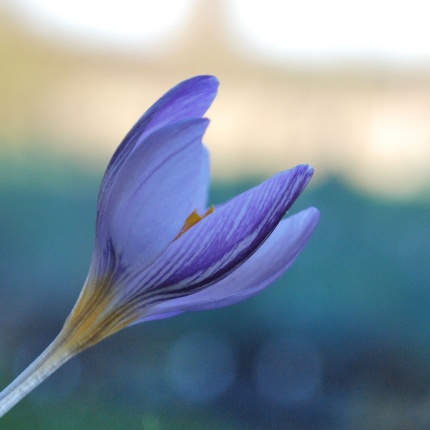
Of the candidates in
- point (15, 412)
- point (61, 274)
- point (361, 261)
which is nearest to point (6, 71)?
point (61, 274)

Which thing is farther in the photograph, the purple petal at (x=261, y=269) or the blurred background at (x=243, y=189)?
the blurred background at (x=243, y=189)

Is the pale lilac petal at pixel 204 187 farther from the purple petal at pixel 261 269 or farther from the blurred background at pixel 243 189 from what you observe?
the blurred background at pixel 243 189

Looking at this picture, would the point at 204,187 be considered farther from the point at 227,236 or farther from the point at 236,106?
the point at 236,106

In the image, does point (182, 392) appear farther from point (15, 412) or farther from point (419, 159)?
point (419, 159)

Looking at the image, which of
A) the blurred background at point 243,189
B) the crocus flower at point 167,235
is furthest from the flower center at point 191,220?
the blurred background at point 243,189

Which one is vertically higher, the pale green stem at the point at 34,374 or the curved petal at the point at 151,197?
the curved petal at the point at 151,197

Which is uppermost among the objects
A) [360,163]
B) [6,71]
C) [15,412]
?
[6,71]

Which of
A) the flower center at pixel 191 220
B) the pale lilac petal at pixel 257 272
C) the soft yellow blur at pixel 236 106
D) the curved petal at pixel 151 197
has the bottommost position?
the soft yellow blur at pixel 236 106
